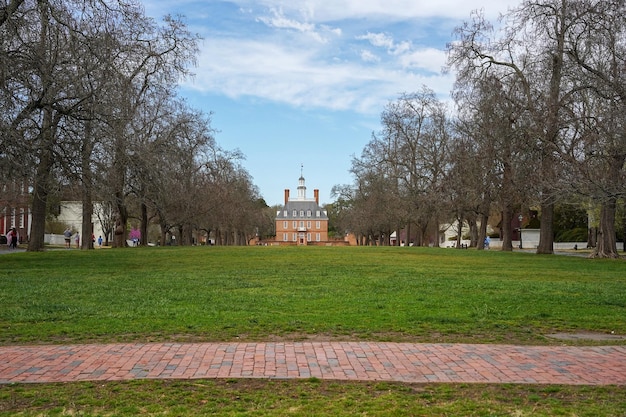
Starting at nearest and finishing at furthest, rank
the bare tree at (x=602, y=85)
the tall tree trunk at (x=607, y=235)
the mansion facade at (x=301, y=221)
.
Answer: the bare tree at (x=602, y=85), the tall tree trunk at (x=607, y=235), the mansion facade at (x=301, y=221)

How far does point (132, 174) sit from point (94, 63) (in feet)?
20.3

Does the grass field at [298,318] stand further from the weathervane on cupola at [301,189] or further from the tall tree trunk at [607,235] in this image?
the weathervane on cupola at [301,189]

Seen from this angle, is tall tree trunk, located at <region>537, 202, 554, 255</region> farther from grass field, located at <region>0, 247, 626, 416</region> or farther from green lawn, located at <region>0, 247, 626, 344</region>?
green lawn, located at <region>0, 247, 626, 344</region>

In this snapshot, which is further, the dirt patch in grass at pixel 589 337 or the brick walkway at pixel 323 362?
the dirt patch in grass at pixel 589 337

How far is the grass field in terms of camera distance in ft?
17.7

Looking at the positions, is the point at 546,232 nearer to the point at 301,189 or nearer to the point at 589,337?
the point at 589,337

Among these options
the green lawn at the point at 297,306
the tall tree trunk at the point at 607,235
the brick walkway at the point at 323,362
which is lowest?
the brick walkway at the point at 323,362

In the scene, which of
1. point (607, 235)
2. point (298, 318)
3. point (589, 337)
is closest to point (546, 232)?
point (607, 235)

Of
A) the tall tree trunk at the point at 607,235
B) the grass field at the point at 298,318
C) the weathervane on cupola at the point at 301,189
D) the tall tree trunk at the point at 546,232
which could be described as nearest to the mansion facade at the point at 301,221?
the weathervane on cupola at the point at 301,189

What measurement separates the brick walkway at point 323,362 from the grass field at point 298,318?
1.21 feet

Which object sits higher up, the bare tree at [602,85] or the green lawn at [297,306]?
the bare tree at [602,85]

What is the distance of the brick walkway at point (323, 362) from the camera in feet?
20.9

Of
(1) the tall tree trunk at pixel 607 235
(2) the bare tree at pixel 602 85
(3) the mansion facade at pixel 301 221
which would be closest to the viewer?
(2) the bare tree at pixel 602 85

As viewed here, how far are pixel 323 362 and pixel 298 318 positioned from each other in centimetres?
281
